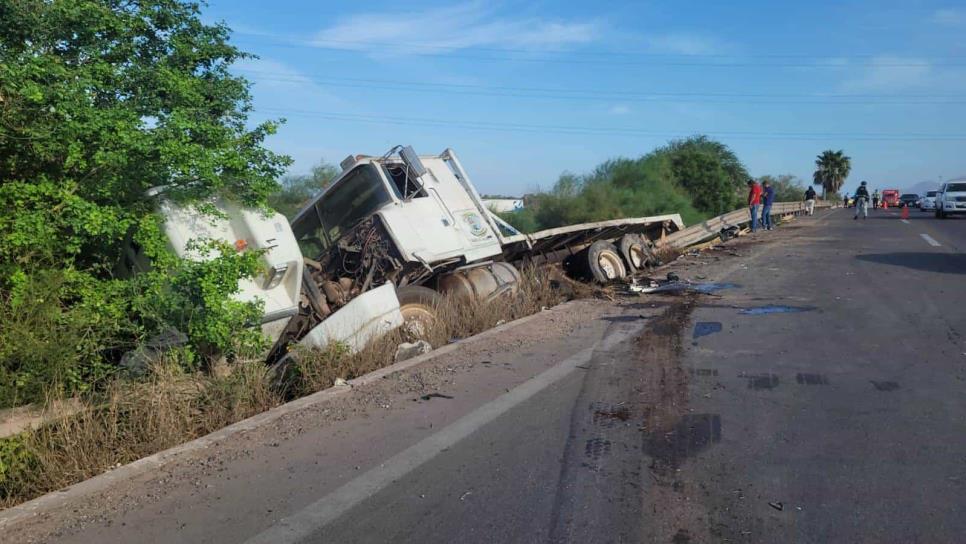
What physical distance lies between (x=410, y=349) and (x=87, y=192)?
10.9 feet

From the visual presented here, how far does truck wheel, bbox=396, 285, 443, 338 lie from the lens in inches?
364

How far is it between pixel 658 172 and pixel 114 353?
103 feet

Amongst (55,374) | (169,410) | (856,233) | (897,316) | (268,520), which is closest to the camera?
(268,520)

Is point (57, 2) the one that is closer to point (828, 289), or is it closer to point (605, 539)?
point (605, 539)

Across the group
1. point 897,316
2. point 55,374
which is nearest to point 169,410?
point 55,374

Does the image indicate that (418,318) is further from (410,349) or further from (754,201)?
(754,201)

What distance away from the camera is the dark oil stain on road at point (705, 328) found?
9.04m

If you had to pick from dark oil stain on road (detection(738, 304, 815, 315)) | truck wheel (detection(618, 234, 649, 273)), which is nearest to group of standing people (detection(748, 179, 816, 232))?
truck wheel (detection(618, 234, 649, 273))

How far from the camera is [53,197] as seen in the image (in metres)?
6.64

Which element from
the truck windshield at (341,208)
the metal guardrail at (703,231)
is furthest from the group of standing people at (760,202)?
the truck windshield at (341,208)

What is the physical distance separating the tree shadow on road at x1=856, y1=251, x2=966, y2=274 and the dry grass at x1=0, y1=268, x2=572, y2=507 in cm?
1076

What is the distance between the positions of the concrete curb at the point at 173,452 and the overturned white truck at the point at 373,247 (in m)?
0.81

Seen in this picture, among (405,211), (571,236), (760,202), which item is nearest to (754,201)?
(760,202)

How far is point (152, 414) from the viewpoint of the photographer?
569cm
